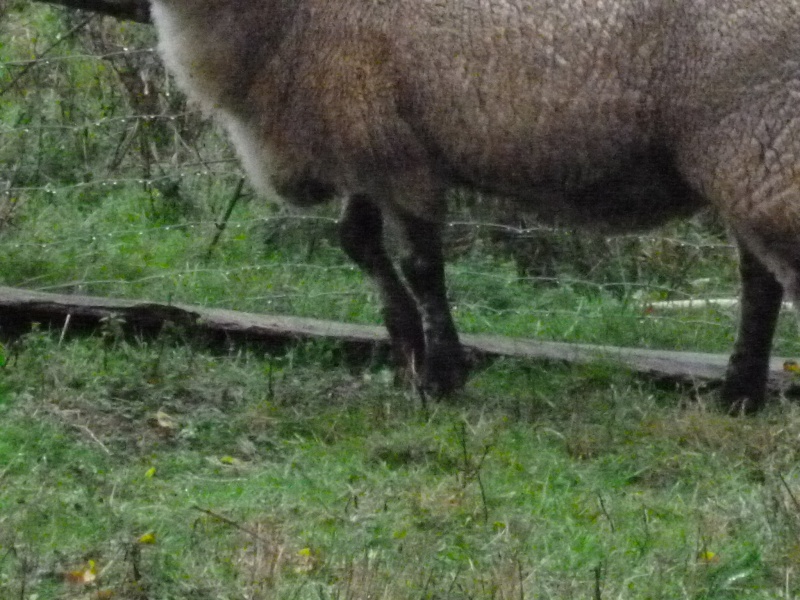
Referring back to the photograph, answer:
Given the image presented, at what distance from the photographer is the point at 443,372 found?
5.64 metres

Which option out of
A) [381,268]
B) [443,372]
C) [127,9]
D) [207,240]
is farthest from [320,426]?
[207,240]

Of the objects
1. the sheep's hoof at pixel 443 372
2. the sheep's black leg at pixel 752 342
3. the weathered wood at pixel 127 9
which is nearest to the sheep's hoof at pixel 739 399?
the sheep's black leg at pixel 752 342

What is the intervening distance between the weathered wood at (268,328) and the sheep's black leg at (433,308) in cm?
37

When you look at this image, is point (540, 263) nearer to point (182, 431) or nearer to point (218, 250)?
point (218, 250)

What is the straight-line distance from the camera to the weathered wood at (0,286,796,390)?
591 cm

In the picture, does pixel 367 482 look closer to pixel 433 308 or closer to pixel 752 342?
pixel 433 308

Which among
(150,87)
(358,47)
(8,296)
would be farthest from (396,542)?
(150,87)

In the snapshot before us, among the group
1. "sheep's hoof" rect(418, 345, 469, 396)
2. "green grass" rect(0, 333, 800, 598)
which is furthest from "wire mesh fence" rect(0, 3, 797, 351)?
"green grass" rect(0, 333, 800, 598)

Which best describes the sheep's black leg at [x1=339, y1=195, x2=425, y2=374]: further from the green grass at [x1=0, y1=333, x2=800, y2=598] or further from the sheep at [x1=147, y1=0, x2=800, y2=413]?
the green grass at [x1=0, y1=333, x2=800, y2=598]

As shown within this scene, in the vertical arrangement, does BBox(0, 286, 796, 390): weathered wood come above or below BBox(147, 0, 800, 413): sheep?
below

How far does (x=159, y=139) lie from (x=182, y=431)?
3.60 m

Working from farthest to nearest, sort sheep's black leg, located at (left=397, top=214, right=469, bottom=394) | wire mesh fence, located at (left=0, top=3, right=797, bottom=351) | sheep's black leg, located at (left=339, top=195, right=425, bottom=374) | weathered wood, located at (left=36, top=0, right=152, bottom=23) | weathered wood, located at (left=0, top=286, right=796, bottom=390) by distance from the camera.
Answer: wire mesh fence, located at (left=0, top=3, right=797, bottom=351), weathered wood, located at (left=36, top=0, right=152, bottom=23), weathered wood, located at (left=0, top=286, right=796, bottom=390), sheep's black leg, located at (left=339, top=195, right=425, bottom=374), sheep's black leg, located at (left=397, top=214, right=469, bottom=394)

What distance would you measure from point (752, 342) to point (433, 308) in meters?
1.13

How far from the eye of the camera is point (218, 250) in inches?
296
